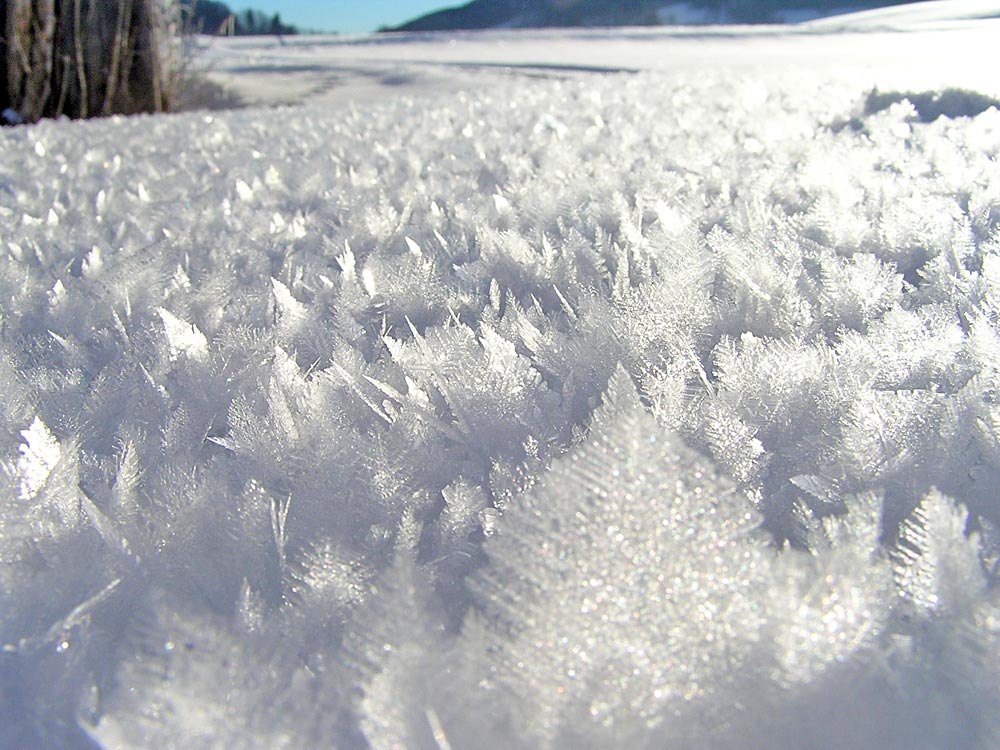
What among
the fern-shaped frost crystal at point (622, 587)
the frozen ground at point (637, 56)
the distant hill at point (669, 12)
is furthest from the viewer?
the distant hill at point (669, 12)

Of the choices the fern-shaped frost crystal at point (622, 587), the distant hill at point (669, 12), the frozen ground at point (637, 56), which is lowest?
the fern-shaped frost crystal at point (622, 587)

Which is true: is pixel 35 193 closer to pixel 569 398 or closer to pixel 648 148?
pixel 648 148

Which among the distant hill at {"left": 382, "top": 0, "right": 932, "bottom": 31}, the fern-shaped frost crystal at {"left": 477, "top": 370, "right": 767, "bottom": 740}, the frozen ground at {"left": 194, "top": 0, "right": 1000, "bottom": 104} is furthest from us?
the distant hill at {"left": 382, "top": 0, "right": 932, "bottom": 31}

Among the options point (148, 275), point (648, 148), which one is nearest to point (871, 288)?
point (148, 275)

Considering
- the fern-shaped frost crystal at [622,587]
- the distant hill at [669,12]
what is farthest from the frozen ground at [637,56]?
the fern-shaped frost crystal at [622,587]

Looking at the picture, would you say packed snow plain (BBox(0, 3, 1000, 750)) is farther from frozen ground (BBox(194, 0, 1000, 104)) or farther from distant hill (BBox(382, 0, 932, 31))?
distant hill (BBox(382, 0, 932, 31))

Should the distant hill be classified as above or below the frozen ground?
above

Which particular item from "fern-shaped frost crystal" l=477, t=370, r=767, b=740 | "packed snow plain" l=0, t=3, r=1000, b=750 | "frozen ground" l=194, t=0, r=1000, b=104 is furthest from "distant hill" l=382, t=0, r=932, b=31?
"fern-shaped frost crystal" l=477, t=370, r=767, b=740

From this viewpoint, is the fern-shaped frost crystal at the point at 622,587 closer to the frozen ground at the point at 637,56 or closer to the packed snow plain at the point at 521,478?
the packed snow plain at the point at 521,478

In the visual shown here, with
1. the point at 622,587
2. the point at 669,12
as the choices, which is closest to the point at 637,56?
the point at 669,12
